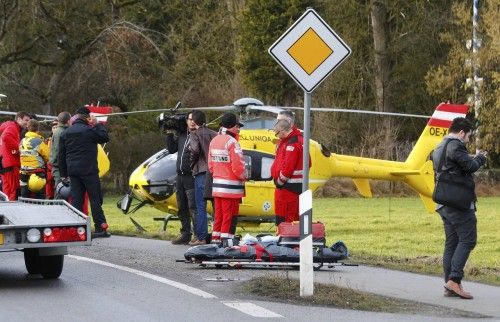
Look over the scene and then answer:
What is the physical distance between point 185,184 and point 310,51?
260 inches

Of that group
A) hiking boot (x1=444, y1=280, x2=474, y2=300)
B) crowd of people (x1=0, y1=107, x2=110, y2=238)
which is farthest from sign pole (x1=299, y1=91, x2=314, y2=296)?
crowd of people (x1=0, y1=107, x2=110, y2=238)

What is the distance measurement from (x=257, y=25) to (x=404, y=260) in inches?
1648

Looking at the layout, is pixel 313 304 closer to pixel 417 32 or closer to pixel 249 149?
pixel 249 149

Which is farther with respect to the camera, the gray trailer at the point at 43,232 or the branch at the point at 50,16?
the branch at the point at 50,16

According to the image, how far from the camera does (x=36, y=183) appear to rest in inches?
888

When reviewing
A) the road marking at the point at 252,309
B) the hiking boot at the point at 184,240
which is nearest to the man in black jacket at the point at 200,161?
the hiking boot at the point at 184,240

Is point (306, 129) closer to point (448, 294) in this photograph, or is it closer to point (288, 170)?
point (448, 294)

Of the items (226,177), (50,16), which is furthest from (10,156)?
(50,16)

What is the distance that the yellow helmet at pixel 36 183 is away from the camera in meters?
22.5

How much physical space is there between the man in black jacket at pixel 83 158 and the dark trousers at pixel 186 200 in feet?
3.96

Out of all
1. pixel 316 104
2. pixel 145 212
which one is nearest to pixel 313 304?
Result: pixel 145 212

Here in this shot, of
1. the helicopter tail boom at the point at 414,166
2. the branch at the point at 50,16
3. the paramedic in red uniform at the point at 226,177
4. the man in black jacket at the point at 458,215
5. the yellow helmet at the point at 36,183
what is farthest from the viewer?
the branch at the point at 50,16

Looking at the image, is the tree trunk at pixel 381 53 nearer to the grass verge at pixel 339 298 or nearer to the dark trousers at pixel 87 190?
the dark trousers at pixel 87 190

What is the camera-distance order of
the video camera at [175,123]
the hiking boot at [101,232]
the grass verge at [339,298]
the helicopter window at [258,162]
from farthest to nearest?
the helicopter window at [258,162], the hiking boot at [101,232], the video camera at [175,123], the grass verge at [339,298]
